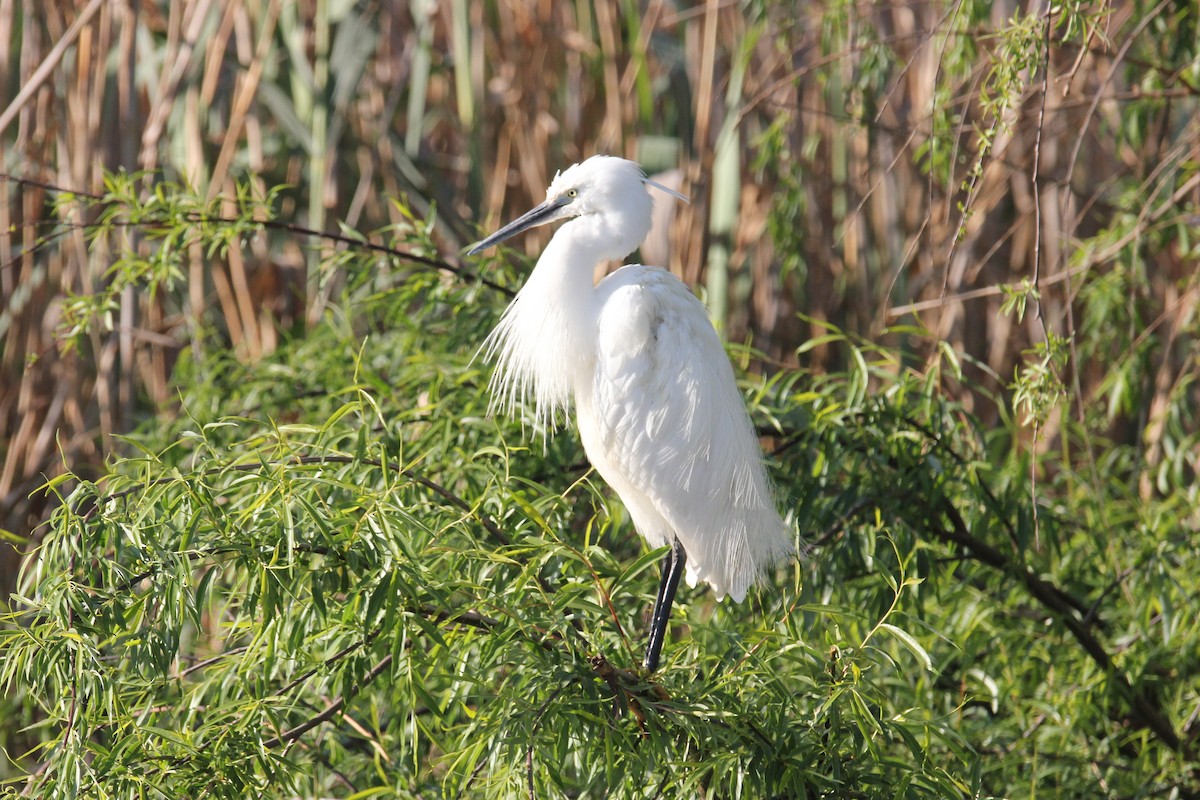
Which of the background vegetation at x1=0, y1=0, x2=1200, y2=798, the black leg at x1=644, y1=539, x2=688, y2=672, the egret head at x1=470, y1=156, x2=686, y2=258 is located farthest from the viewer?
the egret head at x1=470, y1=156, x2=686, y2=258

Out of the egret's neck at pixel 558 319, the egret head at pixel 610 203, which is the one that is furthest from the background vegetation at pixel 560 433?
the egret head at pixel 610 203

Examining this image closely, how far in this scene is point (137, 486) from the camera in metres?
1.34

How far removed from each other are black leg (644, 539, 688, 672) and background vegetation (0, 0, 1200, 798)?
0.12 feet

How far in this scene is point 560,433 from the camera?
2.18 meters

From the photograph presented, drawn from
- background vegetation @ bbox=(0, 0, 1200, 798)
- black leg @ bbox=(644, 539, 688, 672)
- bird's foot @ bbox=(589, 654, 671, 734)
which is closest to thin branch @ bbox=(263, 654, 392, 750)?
background vegetation @ bbox=(0, 0, 1200, 798)

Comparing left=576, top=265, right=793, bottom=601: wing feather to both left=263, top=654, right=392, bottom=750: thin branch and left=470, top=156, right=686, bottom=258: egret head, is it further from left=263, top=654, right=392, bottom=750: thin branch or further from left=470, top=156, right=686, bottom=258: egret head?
left=263, top=654, right=392, bottom=750: thin branch

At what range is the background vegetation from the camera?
129 cm

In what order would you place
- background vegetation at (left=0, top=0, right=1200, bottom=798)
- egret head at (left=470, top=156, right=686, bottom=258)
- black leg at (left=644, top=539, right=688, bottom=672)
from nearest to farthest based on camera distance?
background vegetation at (left=0, top=0, right=1200, bottom=798) → black leg at (left=644, top=539, right=688, bottom=672) → egret head at (left=470, top=156, right=686, bottom=258)

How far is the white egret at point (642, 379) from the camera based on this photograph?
1820mm

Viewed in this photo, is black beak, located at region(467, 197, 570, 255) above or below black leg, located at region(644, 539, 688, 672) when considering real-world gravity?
above

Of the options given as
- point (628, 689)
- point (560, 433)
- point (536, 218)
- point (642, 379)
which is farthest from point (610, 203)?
point (628, 689)

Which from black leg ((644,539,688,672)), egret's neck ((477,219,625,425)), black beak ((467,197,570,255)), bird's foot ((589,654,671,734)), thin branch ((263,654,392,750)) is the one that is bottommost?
black leg ((644,539,688,672))

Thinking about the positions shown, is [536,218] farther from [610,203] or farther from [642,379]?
[642,379]

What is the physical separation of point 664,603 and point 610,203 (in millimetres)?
614
